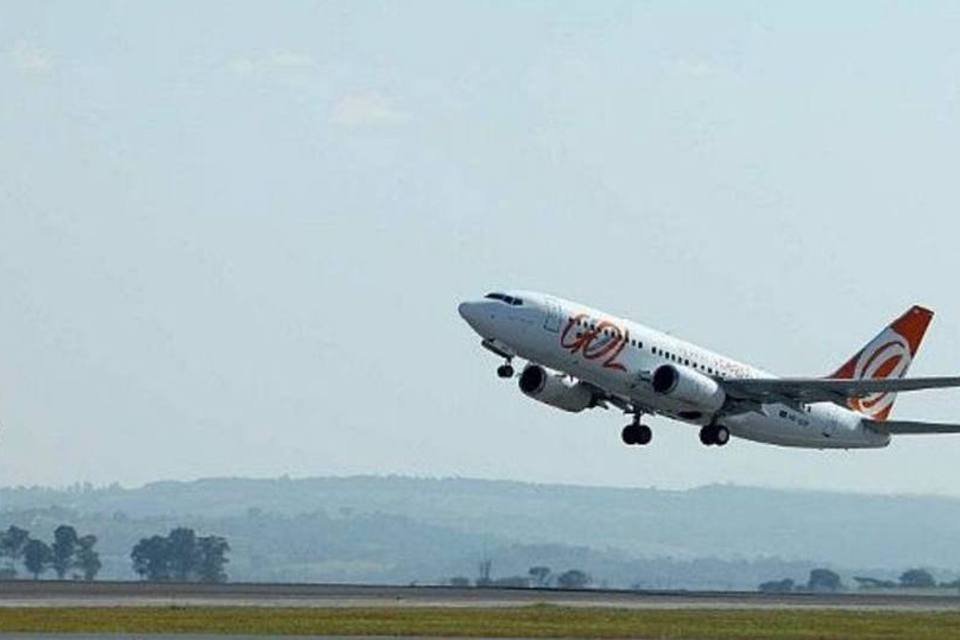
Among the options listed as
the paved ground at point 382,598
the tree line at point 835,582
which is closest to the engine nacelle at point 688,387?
the paved ground at point 382,598

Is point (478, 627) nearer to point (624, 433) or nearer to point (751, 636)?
point (751, 636)

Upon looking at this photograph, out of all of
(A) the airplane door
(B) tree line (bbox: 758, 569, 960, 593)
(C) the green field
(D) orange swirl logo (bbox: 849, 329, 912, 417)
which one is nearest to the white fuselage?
(A) the airplane door

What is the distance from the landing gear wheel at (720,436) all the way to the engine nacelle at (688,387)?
2.78 metres

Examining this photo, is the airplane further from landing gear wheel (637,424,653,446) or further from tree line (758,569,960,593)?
tree line (758,569,960,593)

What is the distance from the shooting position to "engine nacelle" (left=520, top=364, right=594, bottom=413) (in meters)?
104

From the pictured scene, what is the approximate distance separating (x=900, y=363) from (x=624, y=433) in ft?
62.9

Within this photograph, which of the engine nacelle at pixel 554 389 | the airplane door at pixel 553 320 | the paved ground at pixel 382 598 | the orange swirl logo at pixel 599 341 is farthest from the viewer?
the engine nacelle at pixel 554 389

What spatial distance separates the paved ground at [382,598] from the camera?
7562 centimetres

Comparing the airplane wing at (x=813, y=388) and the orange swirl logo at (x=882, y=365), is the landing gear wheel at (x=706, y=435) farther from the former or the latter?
the orange swirl logo at (x=882, y=365)

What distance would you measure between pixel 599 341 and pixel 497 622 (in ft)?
104

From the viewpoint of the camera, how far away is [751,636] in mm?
61281

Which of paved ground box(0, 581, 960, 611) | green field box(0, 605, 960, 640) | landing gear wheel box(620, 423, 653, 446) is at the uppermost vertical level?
landing gear wheel box(620, 423, 653, 446)

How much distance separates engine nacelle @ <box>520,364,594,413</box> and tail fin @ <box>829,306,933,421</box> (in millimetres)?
15140

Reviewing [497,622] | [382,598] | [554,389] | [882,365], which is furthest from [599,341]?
[497,622]
